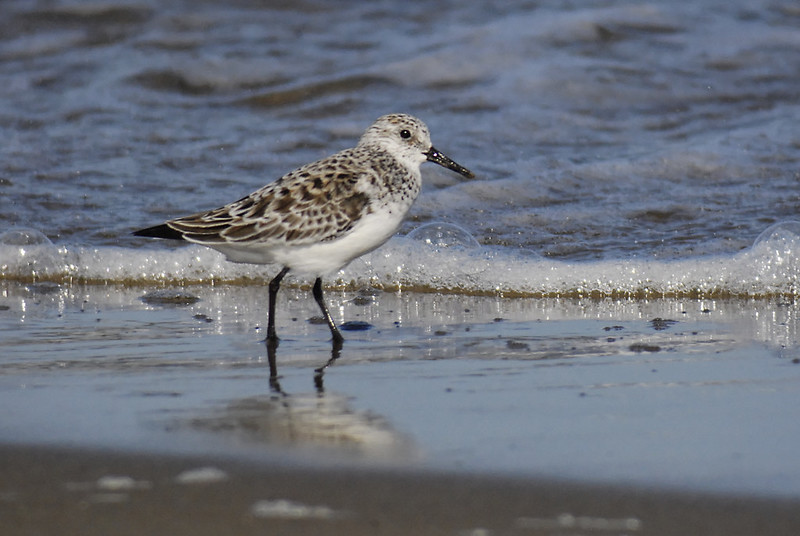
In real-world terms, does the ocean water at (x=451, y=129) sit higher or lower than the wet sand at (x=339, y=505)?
higher

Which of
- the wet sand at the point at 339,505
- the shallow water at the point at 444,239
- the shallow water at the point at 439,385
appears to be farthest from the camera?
the shallow water at the point at 444,239

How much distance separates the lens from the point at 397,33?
1286 cm

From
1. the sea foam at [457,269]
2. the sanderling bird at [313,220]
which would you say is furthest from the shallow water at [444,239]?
the sanderling bird at [313,220]

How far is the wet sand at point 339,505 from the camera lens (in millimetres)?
2941

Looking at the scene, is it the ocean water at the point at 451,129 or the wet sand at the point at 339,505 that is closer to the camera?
the wet sand at the point at 339,505

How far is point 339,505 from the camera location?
3062 mm

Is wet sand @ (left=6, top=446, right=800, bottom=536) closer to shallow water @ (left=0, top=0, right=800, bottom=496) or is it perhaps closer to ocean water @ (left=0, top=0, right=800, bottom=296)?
shallow water @ (left=0, top=0, right=800, bottom=496)

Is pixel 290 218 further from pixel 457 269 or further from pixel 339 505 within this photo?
pixel 339 505

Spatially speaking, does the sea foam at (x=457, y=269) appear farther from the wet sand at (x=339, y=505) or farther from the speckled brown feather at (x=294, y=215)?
the wet sand at (x=339, y=505)

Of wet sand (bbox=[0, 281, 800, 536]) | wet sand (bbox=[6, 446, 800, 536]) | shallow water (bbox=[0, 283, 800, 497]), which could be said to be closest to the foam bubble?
shallow water (bbox=[0, 283, 800, 497])

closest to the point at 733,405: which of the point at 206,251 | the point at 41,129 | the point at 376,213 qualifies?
the point at 376,213

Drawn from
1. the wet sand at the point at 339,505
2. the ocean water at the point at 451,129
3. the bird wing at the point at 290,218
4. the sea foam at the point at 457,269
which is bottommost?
the wet sand at the point at 339,505

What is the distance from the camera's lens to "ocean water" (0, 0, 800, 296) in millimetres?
6883

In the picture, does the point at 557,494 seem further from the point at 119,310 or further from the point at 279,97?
the point at 279,97
